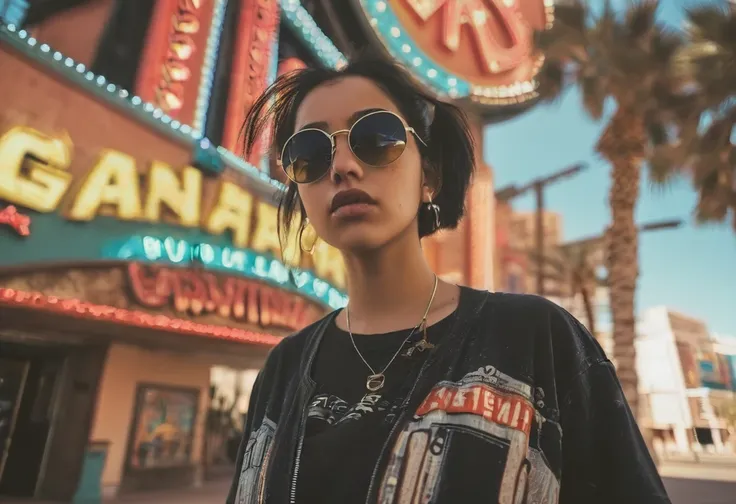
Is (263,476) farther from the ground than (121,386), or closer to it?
closer to it

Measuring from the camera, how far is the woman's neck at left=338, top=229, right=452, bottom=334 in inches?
52.9

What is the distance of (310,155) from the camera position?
1390 mm

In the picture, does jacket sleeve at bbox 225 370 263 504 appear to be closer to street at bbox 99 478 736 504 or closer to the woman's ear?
the woman's ear

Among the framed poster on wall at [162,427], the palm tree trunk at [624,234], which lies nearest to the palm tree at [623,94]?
the palm tree trunk at [624,234]

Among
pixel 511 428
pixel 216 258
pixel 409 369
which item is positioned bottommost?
pixel 511 428

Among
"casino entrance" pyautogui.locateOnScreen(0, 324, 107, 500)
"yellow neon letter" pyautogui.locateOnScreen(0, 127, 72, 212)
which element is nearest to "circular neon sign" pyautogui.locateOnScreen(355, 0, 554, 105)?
"yellow neon letter" pyautogui.locateOnScreen(0, 127, 72, 212)

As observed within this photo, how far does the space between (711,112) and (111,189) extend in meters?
10.3

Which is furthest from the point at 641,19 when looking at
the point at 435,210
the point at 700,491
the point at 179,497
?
the point at 179,497

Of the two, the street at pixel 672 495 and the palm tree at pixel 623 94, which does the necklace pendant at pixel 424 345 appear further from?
the palm tree at pixel 623 94

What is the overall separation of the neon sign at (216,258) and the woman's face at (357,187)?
4.54m

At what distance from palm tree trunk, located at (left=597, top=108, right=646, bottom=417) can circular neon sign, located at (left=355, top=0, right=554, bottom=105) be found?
3.70 metres

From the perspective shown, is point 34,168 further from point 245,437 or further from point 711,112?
point 711,112

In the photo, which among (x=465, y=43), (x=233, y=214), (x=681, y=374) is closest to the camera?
(x=233, y=214)

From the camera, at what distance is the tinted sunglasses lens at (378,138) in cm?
131
